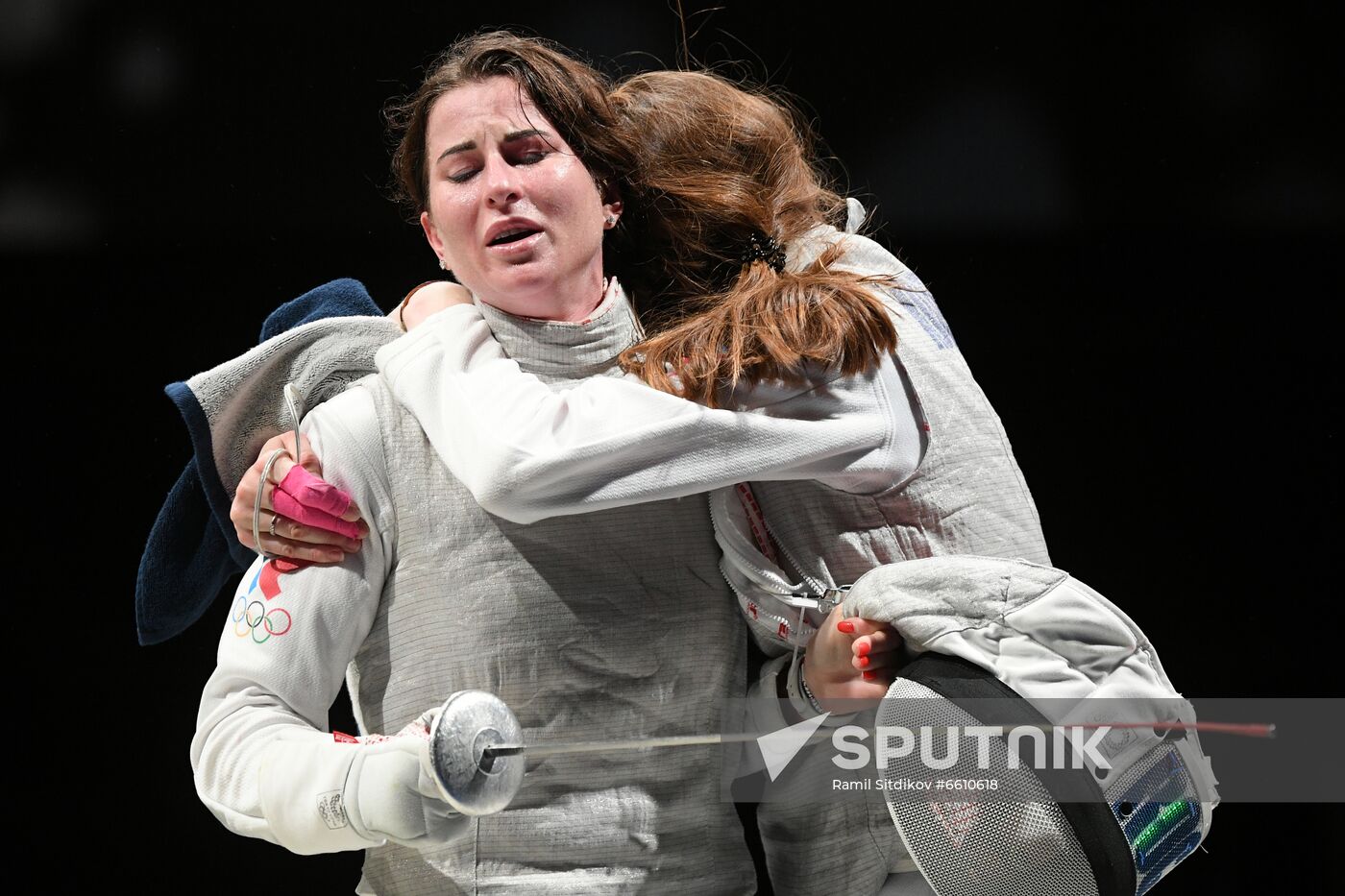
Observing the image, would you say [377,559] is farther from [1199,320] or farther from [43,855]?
[1199,320]

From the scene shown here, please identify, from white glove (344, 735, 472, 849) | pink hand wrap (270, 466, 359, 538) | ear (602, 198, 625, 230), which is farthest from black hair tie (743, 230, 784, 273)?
white glove (344, 735, 472, 849)

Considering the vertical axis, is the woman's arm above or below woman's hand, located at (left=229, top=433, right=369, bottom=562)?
below

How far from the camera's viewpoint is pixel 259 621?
1193 millimetres

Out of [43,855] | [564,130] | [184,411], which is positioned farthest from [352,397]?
[43,855]

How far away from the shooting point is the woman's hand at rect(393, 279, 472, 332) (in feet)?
4.28

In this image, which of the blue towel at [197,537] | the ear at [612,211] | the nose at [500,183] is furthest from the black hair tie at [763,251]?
the blue towel at [197,537]

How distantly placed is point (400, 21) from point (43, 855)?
1127 mm

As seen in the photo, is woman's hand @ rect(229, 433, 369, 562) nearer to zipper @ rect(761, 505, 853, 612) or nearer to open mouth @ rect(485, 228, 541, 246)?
open mouth @ rect(485, 228, 541, 246)

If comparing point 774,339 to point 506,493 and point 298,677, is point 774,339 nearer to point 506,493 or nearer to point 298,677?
point 506,493

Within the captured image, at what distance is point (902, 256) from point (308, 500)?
994mm

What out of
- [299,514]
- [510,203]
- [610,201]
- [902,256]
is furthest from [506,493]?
[902,256]

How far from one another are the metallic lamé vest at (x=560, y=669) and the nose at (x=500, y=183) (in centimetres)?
20

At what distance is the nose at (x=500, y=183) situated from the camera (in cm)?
127

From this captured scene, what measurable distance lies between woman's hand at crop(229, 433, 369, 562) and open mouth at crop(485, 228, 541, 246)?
0.25 metres
